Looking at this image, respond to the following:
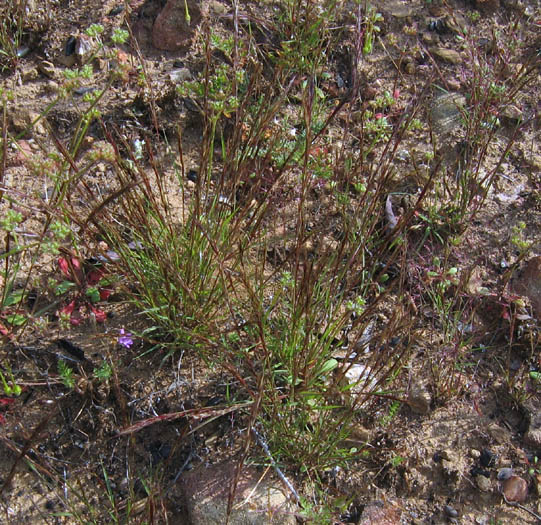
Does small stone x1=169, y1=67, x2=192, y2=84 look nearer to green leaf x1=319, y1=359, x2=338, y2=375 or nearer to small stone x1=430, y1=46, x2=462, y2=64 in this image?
small stone x1=430, y1=46, x2=462, y2=64

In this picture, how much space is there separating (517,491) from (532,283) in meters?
0.94

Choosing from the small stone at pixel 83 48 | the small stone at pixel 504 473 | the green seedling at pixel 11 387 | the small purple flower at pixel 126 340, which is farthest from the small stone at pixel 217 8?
the small stone at pixel 504 473

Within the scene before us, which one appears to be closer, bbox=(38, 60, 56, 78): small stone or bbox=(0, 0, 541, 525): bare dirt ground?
bbox=(0, 0, 541, 525): bare dirt ground

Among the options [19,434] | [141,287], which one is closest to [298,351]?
[141,287]

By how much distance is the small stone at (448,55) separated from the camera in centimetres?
335

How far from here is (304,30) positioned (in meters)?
2.98

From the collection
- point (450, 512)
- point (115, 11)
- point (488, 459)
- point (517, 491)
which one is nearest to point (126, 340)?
point (450, 512)

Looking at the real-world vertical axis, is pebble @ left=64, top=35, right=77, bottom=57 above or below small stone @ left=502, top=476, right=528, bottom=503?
above

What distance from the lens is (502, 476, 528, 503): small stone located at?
7.28 feet

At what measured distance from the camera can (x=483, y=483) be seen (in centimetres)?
224

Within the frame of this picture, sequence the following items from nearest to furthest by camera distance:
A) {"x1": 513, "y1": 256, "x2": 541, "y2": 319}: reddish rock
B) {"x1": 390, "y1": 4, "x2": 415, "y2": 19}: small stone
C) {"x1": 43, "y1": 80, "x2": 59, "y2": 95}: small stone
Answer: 1. {"x1": 513, "y1": 256, "x2": 541, "y2": 319}: reddish rock
2. {"x1": 43, "y1": 80, "x2": 59, "y2": 95}: small stone
3. {"x1": 390, "y1": 4, "x2": 415, "y2": 19}: small stone

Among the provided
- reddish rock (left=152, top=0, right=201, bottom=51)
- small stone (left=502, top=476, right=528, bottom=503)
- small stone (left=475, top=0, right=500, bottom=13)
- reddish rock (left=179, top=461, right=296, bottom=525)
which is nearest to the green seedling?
reddish rock (left=179, top=461, right=296, bottom=525)

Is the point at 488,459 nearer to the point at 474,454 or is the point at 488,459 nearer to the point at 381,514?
the point at 474,454

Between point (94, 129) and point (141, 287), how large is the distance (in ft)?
3.63
